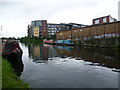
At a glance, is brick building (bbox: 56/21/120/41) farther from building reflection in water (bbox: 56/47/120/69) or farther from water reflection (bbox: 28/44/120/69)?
building reflection in water (bbox: 56/47/120/69)

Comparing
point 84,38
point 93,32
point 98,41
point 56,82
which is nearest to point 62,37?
point 84,38

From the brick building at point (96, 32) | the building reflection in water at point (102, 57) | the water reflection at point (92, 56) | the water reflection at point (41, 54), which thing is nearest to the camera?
the building reflection in water at point (102, 57)

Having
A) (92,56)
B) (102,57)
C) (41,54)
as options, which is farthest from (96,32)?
(102,57)

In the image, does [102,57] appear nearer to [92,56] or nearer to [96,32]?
[92,56]

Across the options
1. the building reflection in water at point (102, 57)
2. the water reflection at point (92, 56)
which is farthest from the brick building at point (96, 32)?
the building reflection in water at point (102, 57)

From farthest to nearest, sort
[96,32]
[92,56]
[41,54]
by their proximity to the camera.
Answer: [96,32]
[41,54]
[92,56]

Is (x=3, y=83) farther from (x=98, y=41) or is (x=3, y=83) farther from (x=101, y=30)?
(x=101, y=30)

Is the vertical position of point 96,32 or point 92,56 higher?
point 96,32

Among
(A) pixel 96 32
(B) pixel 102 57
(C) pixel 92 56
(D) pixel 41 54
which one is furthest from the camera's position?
(A) pixel 96 32

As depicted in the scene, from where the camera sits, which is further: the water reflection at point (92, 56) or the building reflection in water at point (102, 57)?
the water reflection at point (92, 56)

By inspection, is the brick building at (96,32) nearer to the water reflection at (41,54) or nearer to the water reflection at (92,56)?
the water reflection at (92,56)

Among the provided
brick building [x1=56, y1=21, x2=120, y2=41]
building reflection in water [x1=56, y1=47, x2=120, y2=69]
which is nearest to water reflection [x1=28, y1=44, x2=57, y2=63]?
building reflection in water [x1=56, y1=47, x2=120, y2=69]

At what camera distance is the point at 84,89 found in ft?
31.3

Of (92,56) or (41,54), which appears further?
(41,54)
